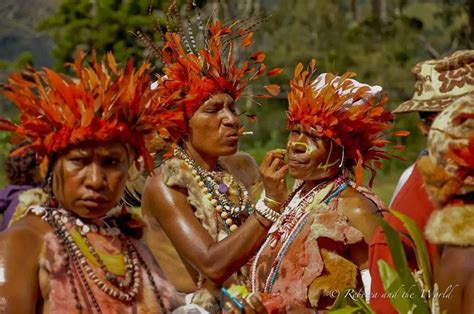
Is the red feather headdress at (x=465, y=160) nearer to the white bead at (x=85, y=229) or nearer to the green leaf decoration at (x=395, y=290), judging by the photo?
the green leaf decoration at (x=395, y=290)

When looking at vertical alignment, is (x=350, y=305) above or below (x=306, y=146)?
below

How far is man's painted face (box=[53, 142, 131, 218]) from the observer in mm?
3932

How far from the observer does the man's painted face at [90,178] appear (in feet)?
12.9

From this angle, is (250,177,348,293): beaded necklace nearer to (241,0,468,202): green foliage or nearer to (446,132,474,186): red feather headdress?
(446,132,474,186): red feather headdress

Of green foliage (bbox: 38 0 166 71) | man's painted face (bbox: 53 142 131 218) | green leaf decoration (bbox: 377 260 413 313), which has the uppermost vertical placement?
man's painted face (bbox: 53 142 131 218)

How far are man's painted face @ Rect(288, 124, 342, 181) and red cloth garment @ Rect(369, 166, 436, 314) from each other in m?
0.79

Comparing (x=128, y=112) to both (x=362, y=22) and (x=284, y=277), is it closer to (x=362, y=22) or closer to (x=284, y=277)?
(x=284, y=277)

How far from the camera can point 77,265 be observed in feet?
12.9

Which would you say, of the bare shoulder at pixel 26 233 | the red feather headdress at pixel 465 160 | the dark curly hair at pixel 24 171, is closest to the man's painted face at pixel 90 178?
the bare shoulder at pixel 26 233

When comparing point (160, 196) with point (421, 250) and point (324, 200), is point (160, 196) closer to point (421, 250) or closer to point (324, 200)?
point (324, 200)

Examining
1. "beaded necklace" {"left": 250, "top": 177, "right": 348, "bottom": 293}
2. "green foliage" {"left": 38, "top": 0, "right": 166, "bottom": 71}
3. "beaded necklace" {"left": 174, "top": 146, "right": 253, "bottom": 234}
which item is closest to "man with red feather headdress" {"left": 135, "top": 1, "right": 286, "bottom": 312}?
"beaded necklace" {"left": 174, "top": 146, "right": 253, "bottom": 234}

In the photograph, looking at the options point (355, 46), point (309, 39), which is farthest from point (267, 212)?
point (309, 39)

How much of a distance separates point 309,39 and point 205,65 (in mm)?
29932

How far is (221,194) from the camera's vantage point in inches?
225
